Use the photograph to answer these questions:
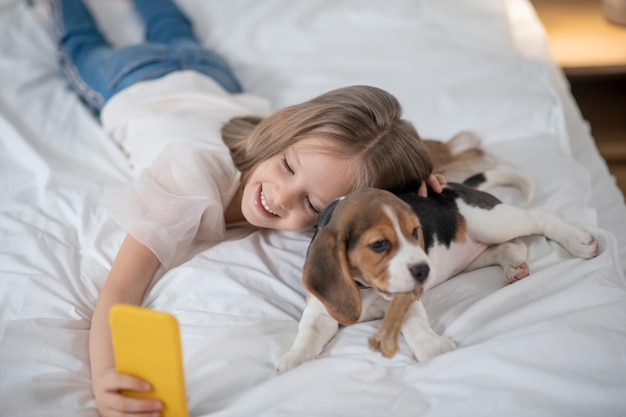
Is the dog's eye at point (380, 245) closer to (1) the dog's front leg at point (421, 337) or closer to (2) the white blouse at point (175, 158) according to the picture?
(1) the dog's front leg at point (421, 337)

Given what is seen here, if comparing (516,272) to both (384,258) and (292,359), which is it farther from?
(292,359)

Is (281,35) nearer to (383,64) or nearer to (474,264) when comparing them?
(383,64)

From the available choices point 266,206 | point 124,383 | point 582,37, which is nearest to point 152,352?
point 124,383

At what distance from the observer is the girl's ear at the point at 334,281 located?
3.31ft

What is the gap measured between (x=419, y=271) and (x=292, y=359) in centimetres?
25

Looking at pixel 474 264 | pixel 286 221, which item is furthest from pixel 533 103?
pixel 286 221

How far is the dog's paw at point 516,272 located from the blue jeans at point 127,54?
1126 mm

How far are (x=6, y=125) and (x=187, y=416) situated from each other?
1.18 meters

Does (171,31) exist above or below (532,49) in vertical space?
above

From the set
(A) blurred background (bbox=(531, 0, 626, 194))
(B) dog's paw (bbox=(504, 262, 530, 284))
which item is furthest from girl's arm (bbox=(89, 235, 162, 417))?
(A) blurred background (bbox=(531, 0, 626, 194))

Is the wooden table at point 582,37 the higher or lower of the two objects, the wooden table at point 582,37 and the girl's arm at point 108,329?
the lower

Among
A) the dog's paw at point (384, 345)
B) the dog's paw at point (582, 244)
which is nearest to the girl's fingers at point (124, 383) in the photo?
the dog's paw at point (384, 345)

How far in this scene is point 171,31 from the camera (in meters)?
2.18

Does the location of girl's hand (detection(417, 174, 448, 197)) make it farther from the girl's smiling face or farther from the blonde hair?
the girl's smiling face
